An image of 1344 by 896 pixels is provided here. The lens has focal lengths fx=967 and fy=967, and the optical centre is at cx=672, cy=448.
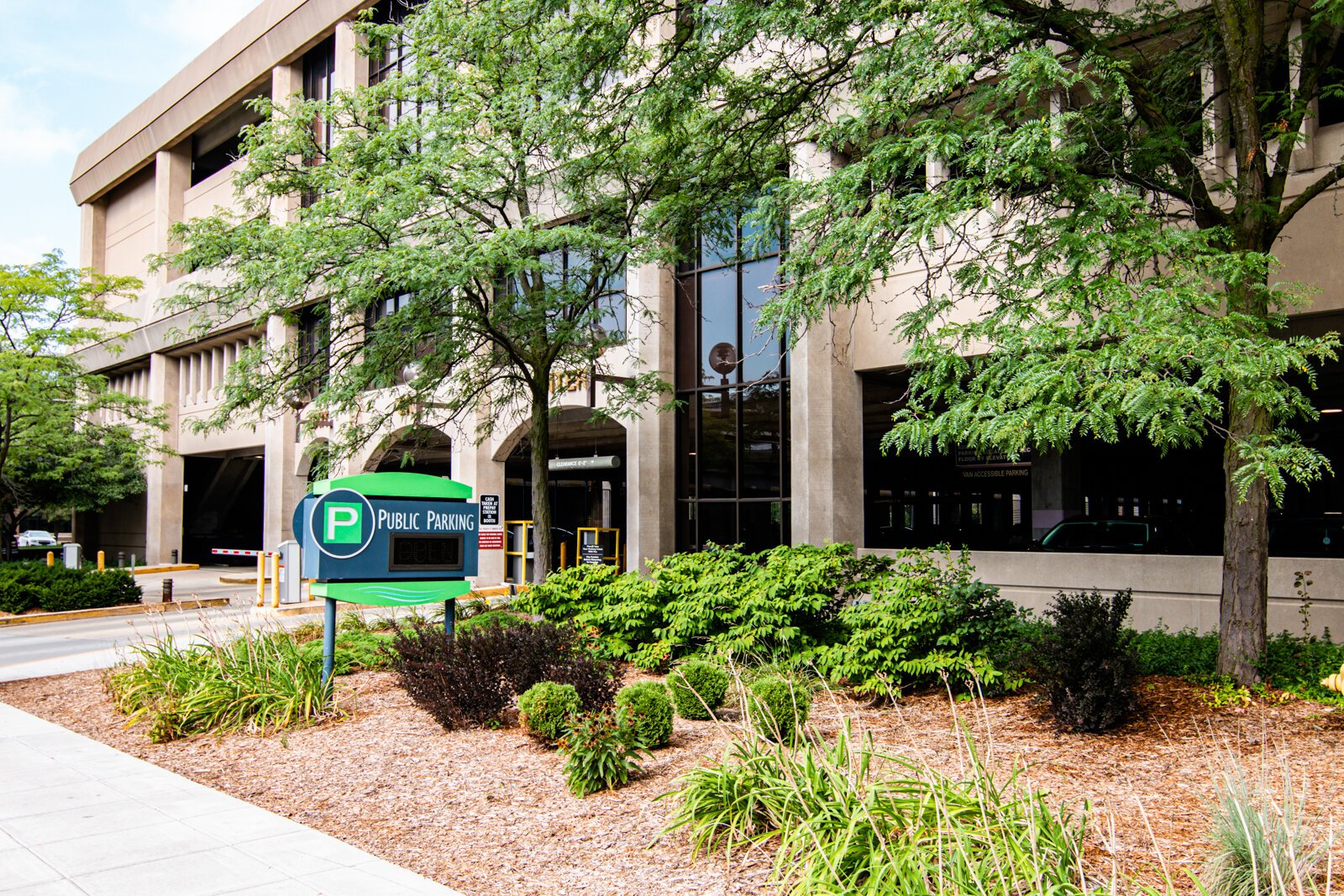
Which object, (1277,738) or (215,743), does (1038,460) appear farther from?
(215,743)

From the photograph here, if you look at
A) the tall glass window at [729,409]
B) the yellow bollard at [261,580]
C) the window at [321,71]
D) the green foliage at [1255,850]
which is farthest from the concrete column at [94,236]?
the green foliage at [1255,850]

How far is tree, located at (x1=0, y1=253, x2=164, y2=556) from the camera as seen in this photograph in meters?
22.2

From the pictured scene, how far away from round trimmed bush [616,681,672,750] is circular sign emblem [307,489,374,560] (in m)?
3.79

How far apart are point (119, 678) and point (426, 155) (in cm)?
727

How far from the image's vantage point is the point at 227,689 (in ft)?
29.3

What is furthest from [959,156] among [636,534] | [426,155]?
[636,534]

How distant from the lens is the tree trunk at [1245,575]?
8172 mm

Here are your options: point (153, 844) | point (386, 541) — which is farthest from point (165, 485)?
point (153, 844)

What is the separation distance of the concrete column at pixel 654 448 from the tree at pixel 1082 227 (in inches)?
309

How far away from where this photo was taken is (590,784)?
6180 millimetres

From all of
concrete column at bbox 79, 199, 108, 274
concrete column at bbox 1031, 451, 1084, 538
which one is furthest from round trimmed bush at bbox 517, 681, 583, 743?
concrete column at bbox 79, 199, 108, 274

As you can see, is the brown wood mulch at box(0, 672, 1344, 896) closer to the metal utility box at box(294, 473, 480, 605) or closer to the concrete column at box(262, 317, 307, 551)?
the metal utility box at box(294, 473, 480, 605)

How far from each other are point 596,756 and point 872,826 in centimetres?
244

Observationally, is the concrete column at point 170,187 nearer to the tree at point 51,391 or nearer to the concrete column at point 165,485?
the concrete column at point 165,485
